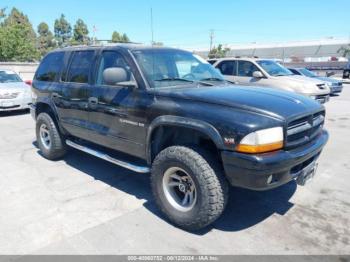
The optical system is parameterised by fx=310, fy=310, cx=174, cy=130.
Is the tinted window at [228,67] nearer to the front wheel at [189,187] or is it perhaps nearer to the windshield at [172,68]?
the windshield at [172,68]

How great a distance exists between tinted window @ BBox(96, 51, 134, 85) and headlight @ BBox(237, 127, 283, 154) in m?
1.70

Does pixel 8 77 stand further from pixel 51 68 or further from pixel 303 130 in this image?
pixel 303 130

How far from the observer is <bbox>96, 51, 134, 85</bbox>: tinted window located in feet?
12.6

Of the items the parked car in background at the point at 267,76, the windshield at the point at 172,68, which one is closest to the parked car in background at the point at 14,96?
the parked car in background at the point at 267,76

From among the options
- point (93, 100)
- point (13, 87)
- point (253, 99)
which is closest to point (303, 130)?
point (253, 99)

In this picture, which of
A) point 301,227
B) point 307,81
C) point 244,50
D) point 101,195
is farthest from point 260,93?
point 244,50

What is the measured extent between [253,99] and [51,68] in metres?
3.79

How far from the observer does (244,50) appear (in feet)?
191

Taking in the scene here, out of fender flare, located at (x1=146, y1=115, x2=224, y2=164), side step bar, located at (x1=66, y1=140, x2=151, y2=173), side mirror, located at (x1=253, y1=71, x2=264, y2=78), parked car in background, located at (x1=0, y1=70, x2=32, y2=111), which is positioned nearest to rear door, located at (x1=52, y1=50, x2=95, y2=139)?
side step bar, located at (x1=66, y1=140, x2=151, y2=173)

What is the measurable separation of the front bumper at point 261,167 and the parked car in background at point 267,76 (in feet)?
22.1

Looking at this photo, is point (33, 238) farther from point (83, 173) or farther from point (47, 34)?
point (47, 34)

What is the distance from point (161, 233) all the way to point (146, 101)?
143cm

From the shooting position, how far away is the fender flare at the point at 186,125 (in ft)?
9.36

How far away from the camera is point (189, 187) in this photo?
329 centimetres
